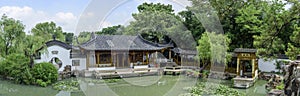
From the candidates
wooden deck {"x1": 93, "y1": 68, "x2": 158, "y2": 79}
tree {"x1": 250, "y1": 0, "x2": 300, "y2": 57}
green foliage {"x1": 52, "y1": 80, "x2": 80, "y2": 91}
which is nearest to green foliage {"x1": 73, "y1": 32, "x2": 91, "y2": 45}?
wooden deck {"x1": 93, "y1": 68, "x2": 158, "y2": 79}

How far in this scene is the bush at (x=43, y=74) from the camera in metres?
9.64

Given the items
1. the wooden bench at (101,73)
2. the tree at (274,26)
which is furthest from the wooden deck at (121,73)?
the tree at (274,26)

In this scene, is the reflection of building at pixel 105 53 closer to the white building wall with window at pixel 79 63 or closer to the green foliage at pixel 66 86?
the white building wall with window at pixel 79 63

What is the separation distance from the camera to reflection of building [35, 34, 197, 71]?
40.8ft

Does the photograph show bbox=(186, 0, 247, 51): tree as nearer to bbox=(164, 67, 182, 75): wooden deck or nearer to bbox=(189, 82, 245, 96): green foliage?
bbox=(164, 67, 182, 75): wooden deck

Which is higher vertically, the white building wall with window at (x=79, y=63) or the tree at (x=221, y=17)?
the tree at (x=221, y=17)

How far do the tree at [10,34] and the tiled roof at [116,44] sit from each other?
268 centimetres

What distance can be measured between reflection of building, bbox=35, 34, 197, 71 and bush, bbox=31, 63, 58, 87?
176cm

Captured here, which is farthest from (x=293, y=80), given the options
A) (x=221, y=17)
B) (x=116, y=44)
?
(x=221, y=17)

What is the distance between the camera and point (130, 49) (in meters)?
13.6

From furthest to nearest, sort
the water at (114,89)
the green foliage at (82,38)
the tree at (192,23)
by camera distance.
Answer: the tree at (192,23), the green foliage at (82,38), the water at (114,89)

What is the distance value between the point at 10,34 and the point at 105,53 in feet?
12.9

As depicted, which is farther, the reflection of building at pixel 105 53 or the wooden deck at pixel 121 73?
the reflection of building at pixel 105 53

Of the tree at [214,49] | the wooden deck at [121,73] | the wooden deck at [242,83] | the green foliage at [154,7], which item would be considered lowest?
the wooden deck at [242,83]
